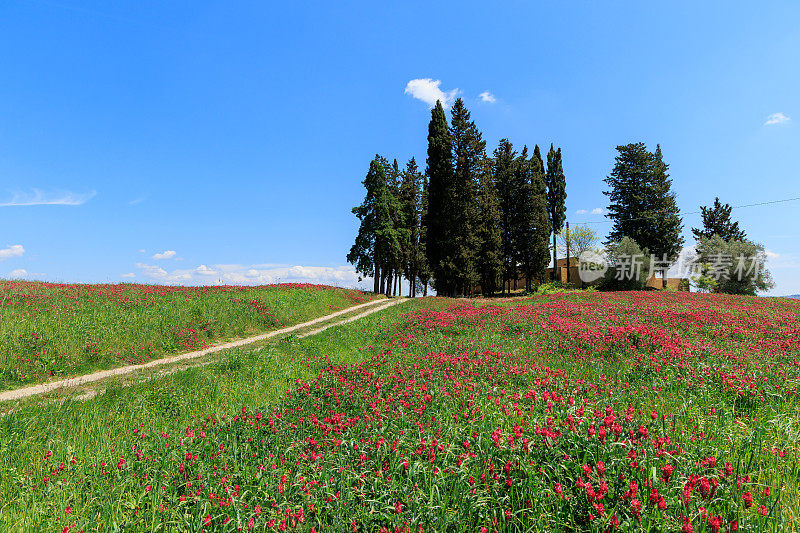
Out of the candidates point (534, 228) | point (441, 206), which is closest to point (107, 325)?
point (441, 206)

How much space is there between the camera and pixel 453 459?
3645 mm

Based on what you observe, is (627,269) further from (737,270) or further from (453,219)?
(453,219)

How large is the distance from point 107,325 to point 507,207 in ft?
133

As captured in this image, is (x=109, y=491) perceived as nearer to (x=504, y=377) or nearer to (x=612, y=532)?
(x=612, y=532)

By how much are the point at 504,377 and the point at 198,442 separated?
4834 mm

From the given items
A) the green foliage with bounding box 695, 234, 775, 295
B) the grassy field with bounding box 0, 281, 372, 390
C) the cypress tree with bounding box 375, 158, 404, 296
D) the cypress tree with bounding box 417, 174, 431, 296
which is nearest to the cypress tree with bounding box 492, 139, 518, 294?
the cypress tree with bounding box 417, 174, 431, 296

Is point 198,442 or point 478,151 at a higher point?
point 478,151

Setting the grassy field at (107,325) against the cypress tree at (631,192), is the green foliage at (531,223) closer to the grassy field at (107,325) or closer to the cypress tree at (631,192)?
the cypress tree at (631,192)

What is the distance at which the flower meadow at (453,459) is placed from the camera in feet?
9.73

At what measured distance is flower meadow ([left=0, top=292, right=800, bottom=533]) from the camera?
2.96 m

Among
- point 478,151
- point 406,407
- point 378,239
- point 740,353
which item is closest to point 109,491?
point 406,407

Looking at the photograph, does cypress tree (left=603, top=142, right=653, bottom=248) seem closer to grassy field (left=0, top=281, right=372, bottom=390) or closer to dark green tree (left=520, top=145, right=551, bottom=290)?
dark green tree (left=520, top=145, right=551, bottom=290)

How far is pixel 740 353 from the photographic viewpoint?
8344mm

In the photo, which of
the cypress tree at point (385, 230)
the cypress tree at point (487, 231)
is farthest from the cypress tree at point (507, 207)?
the cypress tree at point (385, 230)
